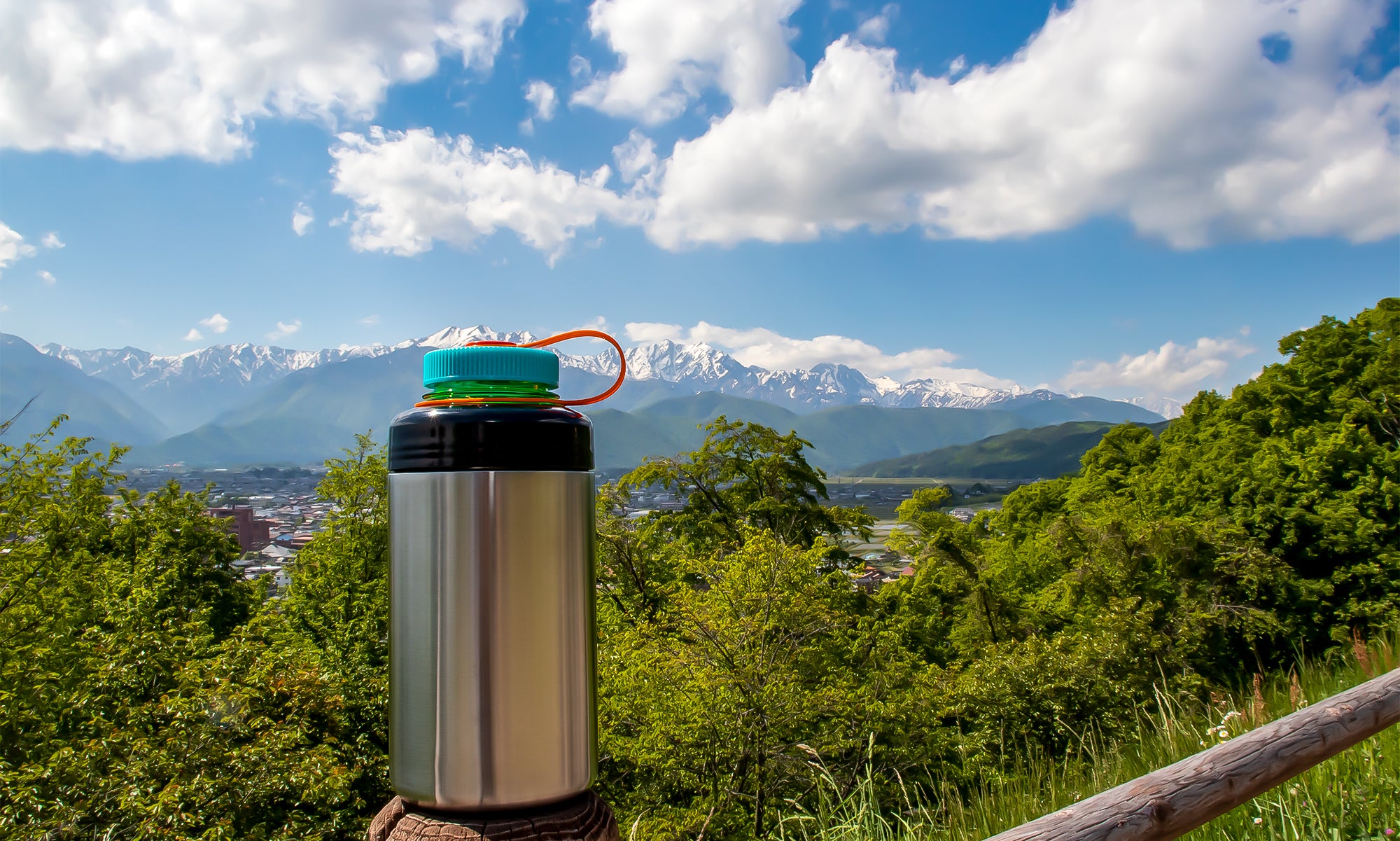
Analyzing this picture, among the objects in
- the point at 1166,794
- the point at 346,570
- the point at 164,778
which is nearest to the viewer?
the point at 1166,794

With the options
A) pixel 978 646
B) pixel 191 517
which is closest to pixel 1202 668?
pixel 978 646

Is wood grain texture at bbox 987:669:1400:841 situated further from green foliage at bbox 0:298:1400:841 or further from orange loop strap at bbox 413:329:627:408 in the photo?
orange loop strap at bbox 413:329:627:408

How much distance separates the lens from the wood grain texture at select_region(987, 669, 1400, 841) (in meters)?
1.61

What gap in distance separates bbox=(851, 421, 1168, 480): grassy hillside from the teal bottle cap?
501ft

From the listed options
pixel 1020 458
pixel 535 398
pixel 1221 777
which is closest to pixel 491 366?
pixel 535 398

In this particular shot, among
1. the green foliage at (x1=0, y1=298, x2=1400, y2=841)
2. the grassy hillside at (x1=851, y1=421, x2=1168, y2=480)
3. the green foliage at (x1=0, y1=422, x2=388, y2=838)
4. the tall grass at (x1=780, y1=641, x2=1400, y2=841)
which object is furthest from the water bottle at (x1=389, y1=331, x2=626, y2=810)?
the grassy hillside at (x1=851, y1=421, x2=1168, y2=480)

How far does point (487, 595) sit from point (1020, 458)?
188 metres

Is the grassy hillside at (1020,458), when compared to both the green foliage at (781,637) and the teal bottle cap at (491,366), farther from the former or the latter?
the teal bottle cap at (491,366)

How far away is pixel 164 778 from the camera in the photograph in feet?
22.9

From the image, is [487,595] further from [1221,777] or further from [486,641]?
[1221,777]

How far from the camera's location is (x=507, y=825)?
802mm

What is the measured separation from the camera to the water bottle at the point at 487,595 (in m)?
0.78

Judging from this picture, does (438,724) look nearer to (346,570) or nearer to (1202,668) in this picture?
(346,570)

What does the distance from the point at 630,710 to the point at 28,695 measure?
725 cm
